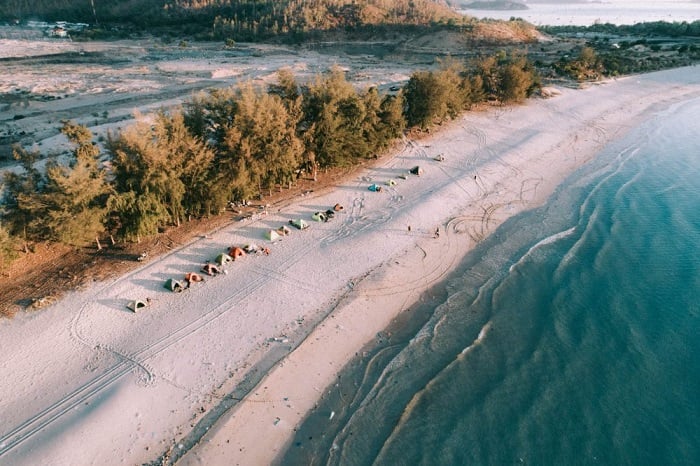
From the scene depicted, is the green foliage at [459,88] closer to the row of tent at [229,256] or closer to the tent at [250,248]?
the row of tent at [229,256]

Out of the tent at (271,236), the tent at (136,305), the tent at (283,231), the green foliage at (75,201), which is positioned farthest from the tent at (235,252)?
the green foliage at (75,201)

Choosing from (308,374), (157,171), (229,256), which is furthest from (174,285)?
(308,374)

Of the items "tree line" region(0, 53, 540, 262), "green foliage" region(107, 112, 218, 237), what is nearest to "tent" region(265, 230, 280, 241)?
"tree line" region(0, 53, 540, 262)

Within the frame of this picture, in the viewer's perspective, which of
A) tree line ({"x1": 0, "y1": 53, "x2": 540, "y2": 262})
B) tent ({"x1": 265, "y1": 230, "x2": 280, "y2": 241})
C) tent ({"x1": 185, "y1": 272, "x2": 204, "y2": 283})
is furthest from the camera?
tent ({"x1": 265, "y1": 230, "x2": 280, "y2": 241})

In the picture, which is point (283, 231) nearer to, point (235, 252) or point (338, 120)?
point (235, 252)

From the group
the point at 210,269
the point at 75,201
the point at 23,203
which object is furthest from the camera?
the point at 210,269

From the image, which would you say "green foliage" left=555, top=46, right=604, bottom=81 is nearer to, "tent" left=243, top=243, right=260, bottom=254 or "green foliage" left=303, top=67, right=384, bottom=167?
"green foliage" left=303, top=67, right=384, bottom=167

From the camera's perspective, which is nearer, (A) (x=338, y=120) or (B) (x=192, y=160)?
(B) (x=192, y=160)
